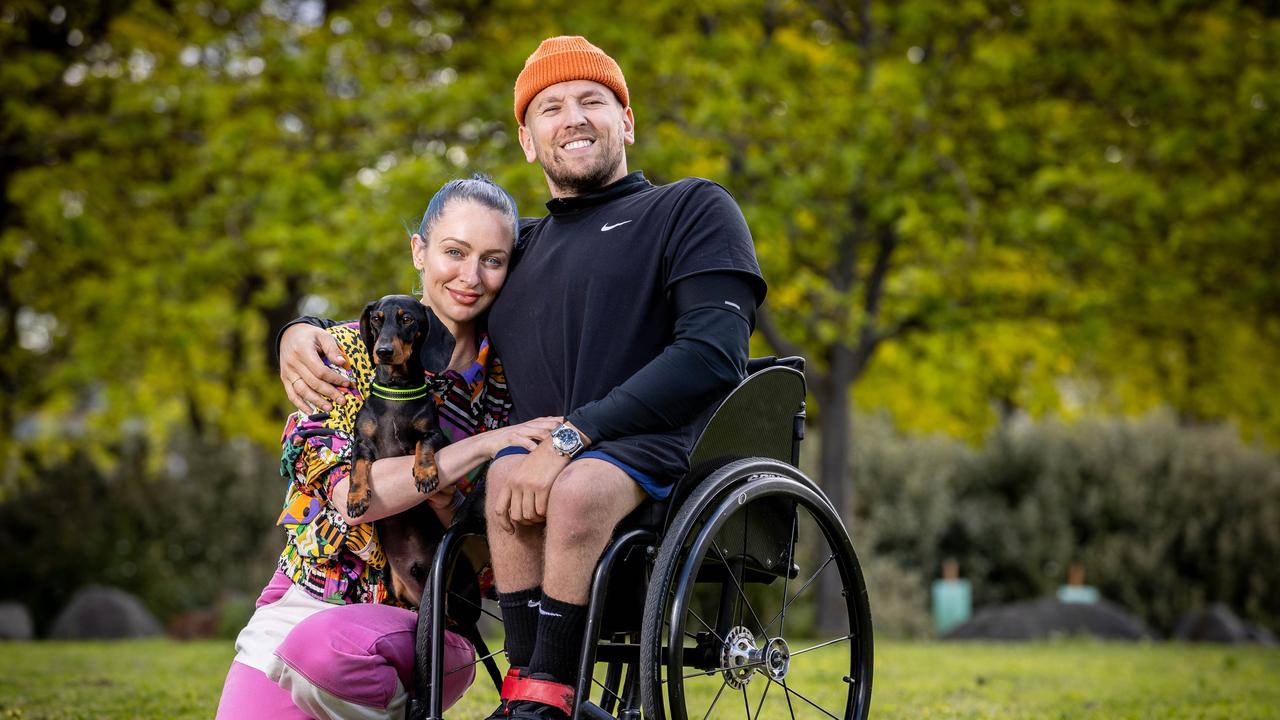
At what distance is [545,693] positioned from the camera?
8.95ft

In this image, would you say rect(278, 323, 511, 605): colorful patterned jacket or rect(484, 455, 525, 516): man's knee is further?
rect(278, 323, 511, 605): colorful patterned jacket

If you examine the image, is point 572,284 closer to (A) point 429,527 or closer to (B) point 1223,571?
(A) point 429,527

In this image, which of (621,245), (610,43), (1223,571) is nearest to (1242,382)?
(1223,571)

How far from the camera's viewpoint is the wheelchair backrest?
305cm

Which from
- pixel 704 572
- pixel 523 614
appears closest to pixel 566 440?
pixel 523 614

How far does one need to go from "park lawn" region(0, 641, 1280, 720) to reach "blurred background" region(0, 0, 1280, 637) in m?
2.57

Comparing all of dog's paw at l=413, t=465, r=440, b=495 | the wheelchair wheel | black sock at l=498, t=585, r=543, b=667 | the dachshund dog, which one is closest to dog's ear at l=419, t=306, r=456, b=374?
the dachshund dog

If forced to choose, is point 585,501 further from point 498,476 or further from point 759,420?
point 759,420

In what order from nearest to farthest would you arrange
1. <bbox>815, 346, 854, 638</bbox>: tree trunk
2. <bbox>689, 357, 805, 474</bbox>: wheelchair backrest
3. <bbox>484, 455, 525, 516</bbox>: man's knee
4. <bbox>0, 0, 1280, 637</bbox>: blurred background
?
<bbox>484, 455, 525, 516</bbox>: man's knee < <bbox>689, 357, 805, 474</bbox>: wheelchair backrest < <bbox>0, 0, 1280, 637</bbox>: blurred background < <bbox>815, 346, 854, 638</bbox>: tree trunk

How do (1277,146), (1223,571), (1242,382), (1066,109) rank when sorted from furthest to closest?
(1242,382) < (1223,571) < (1066,109) < (1277,146)

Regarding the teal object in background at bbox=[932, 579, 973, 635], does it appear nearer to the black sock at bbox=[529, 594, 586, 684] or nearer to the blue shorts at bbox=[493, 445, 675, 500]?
the blue shorts at bbox=[493, 445, 675, 500]

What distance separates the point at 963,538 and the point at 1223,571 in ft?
8.58

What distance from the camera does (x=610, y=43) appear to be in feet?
36.3

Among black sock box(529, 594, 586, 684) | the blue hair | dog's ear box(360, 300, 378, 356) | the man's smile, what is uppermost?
the man's smile
